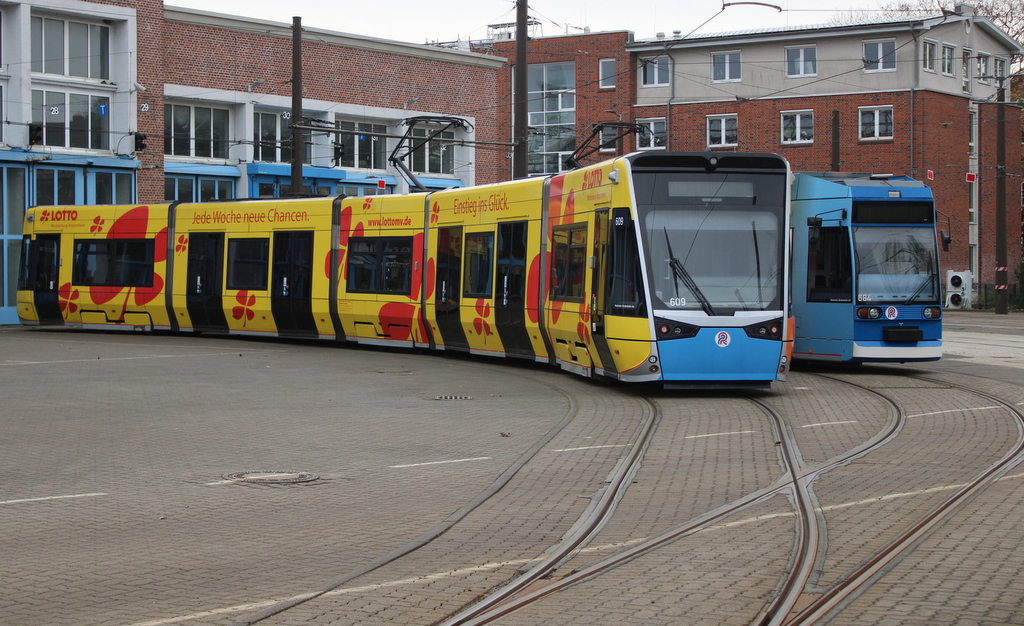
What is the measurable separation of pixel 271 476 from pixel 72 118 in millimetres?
27730

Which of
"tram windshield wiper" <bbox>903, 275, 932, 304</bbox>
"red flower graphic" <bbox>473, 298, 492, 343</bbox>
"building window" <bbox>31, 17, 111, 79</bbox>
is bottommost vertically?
"red flower graphic" <bbox>473, 298, 492, 343</bbox>

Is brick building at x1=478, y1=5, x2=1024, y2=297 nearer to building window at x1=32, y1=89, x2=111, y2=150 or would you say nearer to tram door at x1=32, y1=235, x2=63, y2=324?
building window at x1=32, y1=89, x2=111, y2=150

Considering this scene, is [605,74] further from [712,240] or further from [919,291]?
[712,240]

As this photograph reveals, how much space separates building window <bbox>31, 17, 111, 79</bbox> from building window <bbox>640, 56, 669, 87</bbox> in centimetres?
2956

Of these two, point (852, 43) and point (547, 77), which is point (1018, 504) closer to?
point (852, 43)

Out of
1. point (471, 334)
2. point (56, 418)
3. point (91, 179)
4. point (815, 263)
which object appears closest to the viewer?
point (56, 418)

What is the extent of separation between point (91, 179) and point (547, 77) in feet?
106

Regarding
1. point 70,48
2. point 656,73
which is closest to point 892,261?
point 70,48

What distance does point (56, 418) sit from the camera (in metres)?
12.5

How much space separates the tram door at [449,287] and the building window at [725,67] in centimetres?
3826

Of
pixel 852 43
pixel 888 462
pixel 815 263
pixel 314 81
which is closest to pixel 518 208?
pixel 815 263

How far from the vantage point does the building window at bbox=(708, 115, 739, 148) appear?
2211 inches

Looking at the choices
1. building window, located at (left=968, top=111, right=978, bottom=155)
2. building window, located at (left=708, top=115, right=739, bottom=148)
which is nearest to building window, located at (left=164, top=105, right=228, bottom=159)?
building window, located at (left=708, top=115, right=739, bottom=148)

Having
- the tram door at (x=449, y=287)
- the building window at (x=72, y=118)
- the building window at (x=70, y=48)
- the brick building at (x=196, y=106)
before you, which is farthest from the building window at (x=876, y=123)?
the tram door at (x=449, y=287)
